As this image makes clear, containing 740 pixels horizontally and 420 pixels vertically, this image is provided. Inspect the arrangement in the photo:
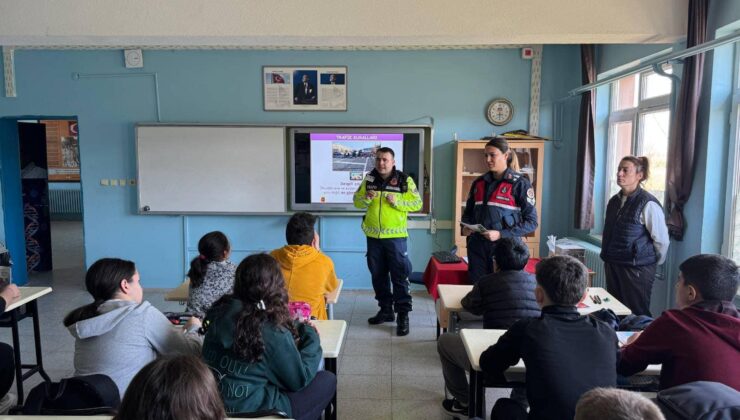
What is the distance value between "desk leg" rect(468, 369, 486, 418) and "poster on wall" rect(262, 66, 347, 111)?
3.88 m

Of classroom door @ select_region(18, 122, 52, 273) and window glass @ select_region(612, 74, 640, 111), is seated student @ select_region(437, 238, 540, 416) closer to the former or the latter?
window glass @ select_region(612, 74, 640, 111)

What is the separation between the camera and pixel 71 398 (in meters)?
1.60

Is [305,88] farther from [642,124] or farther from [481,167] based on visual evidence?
[642,124]

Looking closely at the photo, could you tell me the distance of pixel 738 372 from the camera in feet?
5.42

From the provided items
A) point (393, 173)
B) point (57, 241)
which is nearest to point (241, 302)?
point (393, 173)

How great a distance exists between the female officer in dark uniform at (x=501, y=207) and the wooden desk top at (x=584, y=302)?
1.70ft

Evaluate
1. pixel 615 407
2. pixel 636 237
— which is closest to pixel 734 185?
pixel 636 237

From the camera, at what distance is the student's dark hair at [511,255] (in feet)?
8.70

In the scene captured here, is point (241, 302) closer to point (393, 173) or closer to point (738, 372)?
point (738, 372)

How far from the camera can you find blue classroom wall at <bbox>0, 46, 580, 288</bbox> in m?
5.52

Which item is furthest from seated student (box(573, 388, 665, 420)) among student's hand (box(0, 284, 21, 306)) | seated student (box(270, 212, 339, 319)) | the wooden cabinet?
the wooden cabinet

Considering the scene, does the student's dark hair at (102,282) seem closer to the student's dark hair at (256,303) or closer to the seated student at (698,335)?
the student's dark hair at (256,303)

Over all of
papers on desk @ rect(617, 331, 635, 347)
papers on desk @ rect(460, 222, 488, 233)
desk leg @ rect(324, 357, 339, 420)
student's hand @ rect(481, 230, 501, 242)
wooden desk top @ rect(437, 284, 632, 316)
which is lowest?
desk leg @ rect(324, 357, 339, 420)

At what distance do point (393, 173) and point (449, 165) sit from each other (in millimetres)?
1479
